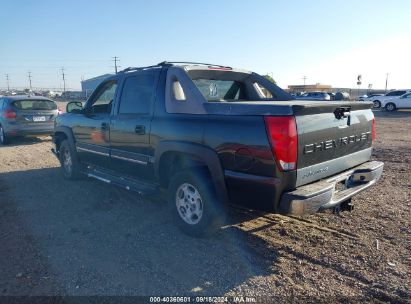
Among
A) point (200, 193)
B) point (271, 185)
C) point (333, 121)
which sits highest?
point (333, 121)

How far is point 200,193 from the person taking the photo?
12.5ft

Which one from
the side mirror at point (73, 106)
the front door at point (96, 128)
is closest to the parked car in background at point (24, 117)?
the side mirror at point (73, 106)

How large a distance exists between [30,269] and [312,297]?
269cm

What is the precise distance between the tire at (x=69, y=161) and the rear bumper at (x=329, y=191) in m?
4.47

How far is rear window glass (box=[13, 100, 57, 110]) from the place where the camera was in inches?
430

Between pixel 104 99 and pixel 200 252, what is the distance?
332 cm

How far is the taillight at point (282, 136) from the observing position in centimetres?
309

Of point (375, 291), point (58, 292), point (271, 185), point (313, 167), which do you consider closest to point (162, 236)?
point (58, 292)

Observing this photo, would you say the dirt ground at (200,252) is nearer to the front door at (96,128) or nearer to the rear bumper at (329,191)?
the rear bumper at (329,191)

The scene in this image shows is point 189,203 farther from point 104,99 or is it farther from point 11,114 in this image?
point 11,114

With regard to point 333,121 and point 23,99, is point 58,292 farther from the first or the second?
point 23,99

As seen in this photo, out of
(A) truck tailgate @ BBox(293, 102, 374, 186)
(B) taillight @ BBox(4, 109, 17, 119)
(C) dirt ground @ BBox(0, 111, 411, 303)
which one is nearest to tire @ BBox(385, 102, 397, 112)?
(C) dirt ground @ BBox(0, 111, 411, 303)

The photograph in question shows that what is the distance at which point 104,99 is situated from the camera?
19.1 ft

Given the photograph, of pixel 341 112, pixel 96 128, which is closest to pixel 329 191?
pixel 341 112
